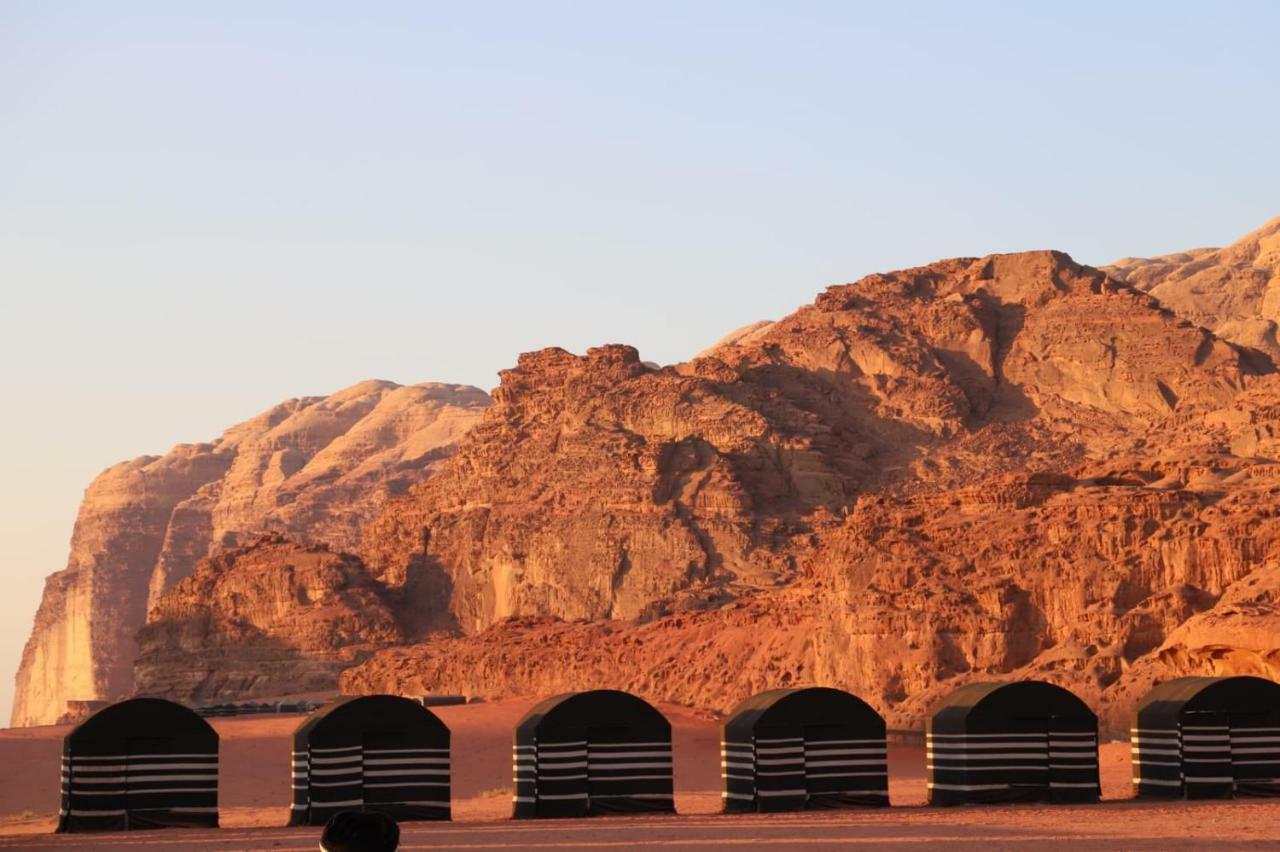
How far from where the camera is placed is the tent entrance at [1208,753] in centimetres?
3388

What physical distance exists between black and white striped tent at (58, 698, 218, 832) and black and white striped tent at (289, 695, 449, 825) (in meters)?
1.66

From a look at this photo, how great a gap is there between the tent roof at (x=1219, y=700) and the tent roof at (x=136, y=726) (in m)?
15.0

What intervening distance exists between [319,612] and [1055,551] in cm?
5613

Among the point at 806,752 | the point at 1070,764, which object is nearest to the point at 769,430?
the point at 1070,764

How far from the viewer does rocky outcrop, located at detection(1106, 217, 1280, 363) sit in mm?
149500

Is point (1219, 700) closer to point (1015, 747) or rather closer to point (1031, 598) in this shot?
point (1015, 747)

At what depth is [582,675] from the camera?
267ft

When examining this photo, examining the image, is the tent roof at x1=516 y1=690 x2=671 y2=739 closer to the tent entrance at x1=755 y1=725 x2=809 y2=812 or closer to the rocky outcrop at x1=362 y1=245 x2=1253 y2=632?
the tent entrance at x1=755 y1=725 x2=809 y2=812

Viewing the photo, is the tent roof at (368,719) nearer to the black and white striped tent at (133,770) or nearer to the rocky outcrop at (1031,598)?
the black and white striped tent at (133,770)

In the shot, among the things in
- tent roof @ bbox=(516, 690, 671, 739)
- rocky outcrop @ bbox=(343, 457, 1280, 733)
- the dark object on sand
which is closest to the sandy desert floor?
tent roof @ bbox=(516, 690, 671, 739)

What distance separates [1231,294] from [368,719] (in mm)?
144326

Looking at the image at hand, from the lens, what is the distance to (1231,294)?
16700 centimetres

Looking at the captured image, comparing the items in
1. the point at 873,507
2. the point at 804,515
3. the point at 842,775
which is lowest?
the point at 842,775

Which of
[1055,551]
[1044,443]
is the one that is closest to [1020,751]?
[1055,551]
